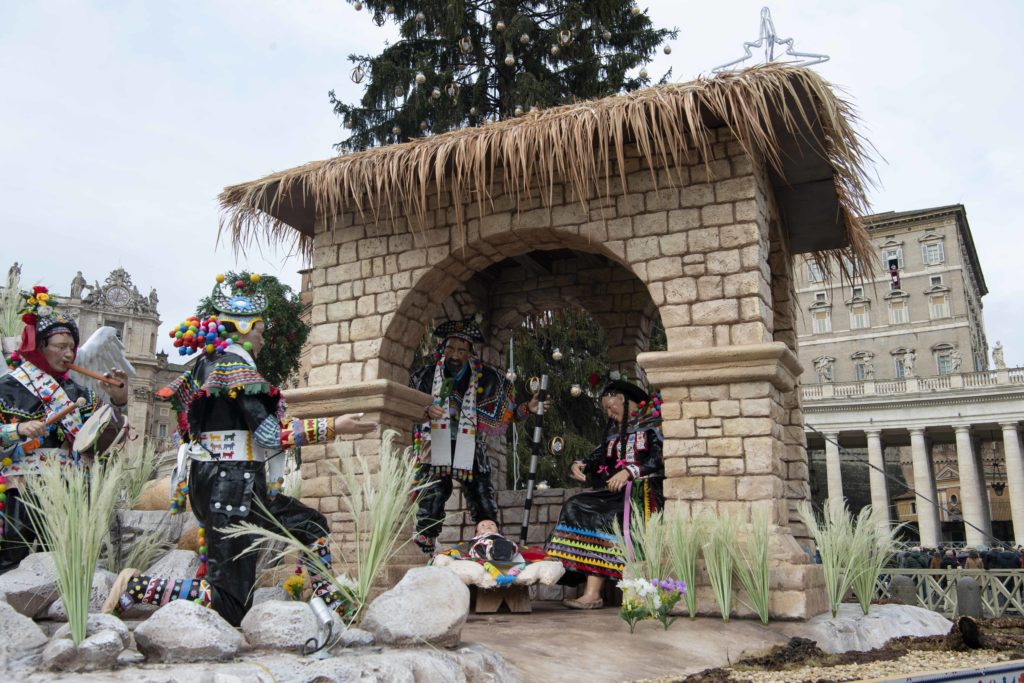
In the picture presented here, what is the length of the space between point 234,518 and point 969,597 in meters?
8.04

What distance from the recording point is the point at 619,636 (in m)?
4.99

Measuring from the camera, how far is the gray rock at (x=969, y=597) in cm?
915

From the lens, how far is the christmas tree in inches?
490

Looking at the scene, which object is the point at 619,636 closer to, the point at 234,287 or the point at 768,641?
the point at 768,641

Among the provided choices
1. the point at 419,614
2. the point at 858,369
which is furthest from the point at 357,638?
the point at 858,369

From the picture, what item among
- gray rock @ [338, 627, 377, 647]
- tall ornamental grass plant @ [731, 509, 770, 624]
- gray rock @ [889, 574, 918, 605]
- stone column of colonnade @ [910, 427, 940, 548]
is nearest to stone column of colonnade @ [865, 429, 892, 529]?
stone column of colonnade @ [910, 427, 940, 548]

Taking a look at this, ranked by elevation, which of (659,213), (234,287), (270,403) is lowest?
(270,403)

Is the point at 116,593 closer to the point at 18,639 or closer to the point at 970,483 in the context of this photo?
the point at 18,639

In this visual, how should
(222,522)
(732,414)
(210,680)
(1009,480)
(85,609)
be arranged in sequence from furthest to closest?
1. (1009,480)
2. (732,414)
3. (222,522)
4. (85,609)
5. (210,680)

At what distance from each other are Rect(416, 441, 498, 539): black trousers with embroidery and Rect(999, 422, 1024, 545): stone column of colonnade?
33.8m

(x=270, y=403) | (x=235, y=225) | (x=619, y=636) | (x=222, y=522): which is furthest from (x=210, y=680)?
(x=235, y=225)

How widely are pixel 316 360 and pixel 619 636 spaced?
3752 millimetres

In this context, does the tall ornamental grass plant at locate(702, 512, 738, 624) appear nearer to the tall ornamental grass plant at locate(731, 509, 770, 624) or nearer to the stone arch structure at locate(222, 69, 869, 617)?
the tall ornamental grass plant at locate(731, 509, 770, 624)

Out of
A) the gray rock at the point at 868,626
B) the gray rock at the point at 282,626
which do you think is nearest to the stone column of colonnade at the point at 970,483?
the gray rock at the point at 868,626
